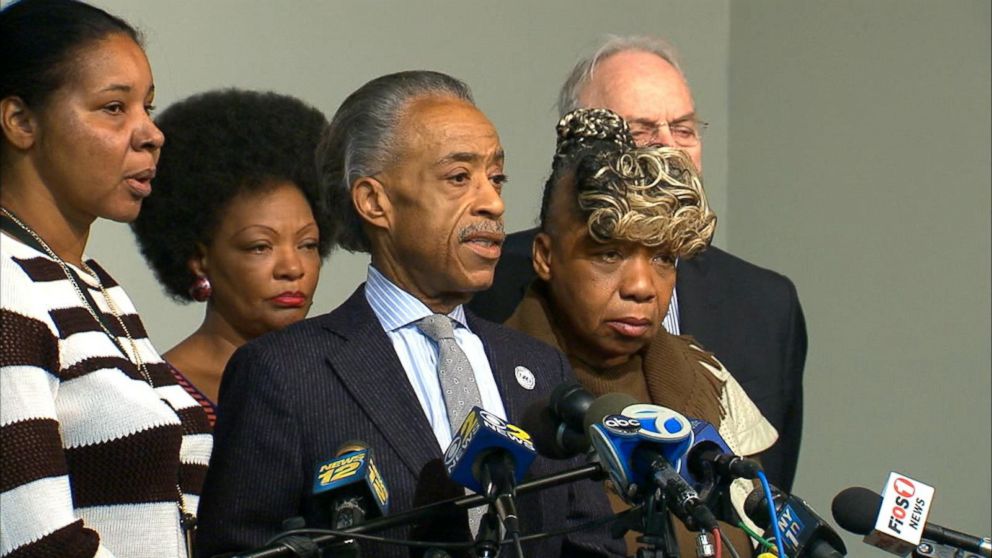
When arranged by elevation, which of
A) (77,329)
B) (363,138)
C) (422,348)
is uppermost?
(363,138)

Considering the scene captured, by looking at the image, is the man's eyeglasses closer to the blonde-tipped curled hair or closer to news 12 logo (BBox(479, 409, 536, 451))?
the blonde-tipped curled hair

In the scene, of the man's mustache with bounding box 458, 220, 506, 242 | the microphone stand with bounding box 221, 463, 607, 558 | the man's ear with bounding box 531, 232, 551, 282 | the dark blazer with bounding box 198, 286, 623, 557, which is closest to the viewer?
the microphone stand with bounding box 221, 463, 607, 558

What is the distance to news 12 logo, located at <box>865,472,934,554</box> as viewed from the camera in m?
2.30

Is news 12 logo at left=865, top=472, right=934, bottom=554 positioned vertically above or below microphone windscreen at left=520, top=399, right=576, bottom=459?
below

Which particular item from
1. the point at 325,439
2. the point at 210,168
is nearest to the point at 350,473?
the point at 325,439

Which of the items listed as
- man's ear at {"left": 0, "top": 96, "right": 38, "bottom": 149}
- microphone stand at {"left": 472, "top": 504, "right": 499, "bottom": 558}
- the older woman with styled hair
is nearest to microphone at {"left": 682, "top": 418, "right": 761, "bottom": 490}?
microphone stand at {"left": 472, "top": 504, "right": 499, "bottom": 558}

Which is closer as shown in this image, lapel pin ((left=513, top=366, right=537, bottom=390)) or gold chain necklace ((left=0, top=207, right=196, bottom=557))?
gold chain necklace ((left=0, top=207, right=196, bottom=557))

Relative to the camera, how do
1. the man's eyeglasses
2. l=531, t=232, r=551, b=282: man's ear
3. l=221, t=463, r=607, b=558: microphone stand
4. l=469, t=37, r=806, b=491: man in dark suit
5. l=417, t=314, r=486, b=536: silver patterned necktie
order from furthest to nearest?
the man's eyeglasses → l=469, t=37, r=806, b=491: man in dark suit → l=531, t=232, r=551, b=282: man's ear → l=417, t=314, r=486, b=536: silver patterned necktie → l=221, t=463, r=607, b=558: microphone stand

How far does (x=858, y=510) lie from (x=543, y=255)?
44.3 inches

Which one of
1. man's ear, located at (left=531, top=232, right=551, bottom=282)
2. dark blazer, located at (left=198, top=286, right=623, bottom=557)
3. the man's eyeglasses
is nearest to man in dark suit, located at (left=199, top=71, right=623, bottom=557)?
dark blazer, located at (left=198, top=286, right=623, bottom=557)

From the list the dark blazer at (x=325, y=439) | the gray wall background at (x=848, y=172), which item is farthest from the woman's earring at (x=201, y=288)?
the gray wall background at (x=848, y=172)

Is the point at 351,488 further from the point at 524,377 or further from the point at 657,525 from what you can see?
the point at 524,377

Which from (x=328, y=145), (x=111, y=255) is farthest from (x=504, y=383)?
(x=111, y=255)

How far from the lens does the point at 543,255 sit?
3326 millimetres
